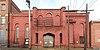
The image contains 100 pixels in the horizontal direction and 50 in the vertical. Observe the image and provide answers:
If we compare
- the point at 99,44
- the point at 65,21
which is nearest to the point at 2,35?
the point at 65,21

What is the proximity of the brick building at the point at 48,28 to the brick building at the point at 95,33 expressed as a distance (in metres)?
1.35

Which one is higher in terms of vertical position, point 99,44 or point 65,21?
A: point 65,21

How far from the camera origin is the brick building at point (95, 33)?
180ft

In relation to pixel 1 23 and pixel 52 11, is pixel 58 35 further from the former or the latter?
pixel 1 23

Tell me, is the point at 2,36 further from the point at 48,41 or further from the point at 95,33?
the point at 95,33

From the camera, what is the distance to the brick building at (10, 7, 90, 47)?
176ft

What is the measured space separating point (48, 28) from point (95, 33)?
13.0 m

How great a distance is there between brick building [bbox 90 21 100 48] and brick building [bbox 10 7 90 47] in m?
1.35

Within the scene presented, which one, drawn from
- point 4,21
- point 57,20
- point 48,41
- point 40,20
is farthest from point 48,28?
point 4,21

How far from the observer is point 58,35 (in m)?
53.6

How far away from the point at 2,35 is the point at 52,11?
15241 millimetres

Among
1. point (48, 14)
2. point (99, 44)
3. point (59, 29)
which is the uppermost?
point (48, 14)

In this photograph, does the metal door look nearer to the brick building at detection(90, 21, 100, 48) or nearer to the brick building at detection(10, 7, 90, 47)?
the brick building at detection(10, 7, 90, 47)

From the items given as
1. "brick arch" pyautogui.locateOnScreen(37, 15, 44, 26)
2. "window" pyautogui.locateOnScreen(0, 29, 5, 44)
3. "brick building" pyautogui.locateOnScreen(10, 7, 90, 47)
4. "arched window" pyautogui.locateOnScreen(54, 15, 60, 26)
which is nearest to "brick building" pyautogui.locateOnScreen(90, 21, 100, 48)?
"brick building" pyautogui.locateOnScreen(10, 7, 90, 47)
